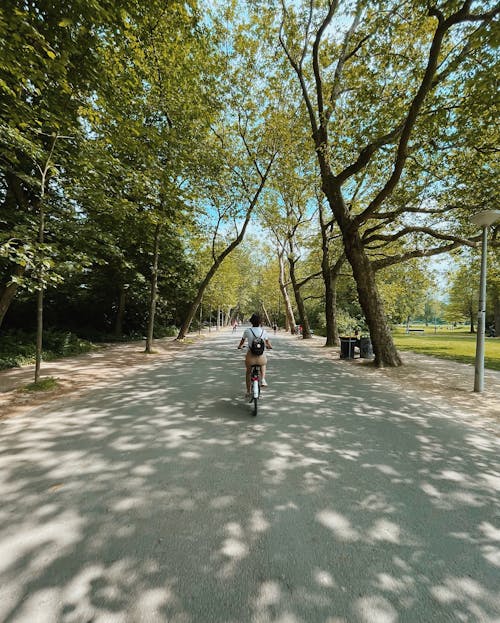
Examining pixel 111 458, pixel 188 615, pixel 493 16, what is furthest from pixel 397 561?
pixel 493 16

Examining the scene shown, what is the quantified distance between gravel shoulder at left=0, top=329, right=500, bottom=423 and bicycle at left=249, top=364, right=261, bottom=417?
395 centimetres

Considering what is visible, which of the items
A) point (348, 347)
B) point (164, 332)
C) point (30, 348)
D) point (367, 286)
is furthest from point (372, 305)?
point (164, 332)

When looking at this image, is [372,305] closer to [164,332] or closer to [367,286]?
[367,286]

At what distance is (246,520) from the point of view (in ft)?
8.29

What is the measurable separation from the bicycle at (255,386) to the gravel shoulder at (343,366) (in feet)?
13.0

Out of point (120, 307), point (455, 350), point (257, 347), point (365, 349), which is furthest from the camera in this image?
point (120, 307)

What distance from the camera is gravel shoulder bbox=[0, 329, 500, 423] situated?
19.9 feet

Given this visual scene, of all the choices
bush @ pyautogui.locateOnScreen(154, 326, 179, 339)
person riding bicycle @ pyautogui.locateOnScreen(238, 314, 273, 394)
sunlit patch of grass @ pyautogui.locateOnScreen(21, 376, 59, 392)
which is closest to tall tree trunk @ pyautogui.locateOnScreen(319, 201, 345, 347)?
bush @ pyautogui.locateOnScreen(154, 326, 179, 339)

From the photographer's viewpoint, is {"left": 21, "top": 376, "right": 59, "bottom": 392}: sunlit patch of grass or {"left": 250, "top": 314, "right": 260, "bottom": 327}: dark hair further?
{"left": 21, "top": 376, "right": 59, "bottom": 392}: sunlit patch of grass

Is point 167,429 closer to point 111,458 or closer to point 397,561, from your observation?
point 111,458

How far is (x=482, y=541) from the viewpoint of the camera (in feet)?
7.79

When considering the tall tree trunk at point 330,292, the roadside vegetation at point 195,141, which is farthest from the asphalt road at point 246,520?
the tall tree trunk at point 330,292

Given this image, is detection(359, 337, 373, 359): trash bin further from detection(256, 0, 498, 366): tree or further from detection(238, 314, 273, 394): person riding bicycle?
detection(238, 314, 273, 394): person riding bicycle

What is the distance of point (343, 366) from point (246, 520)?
937 cm
